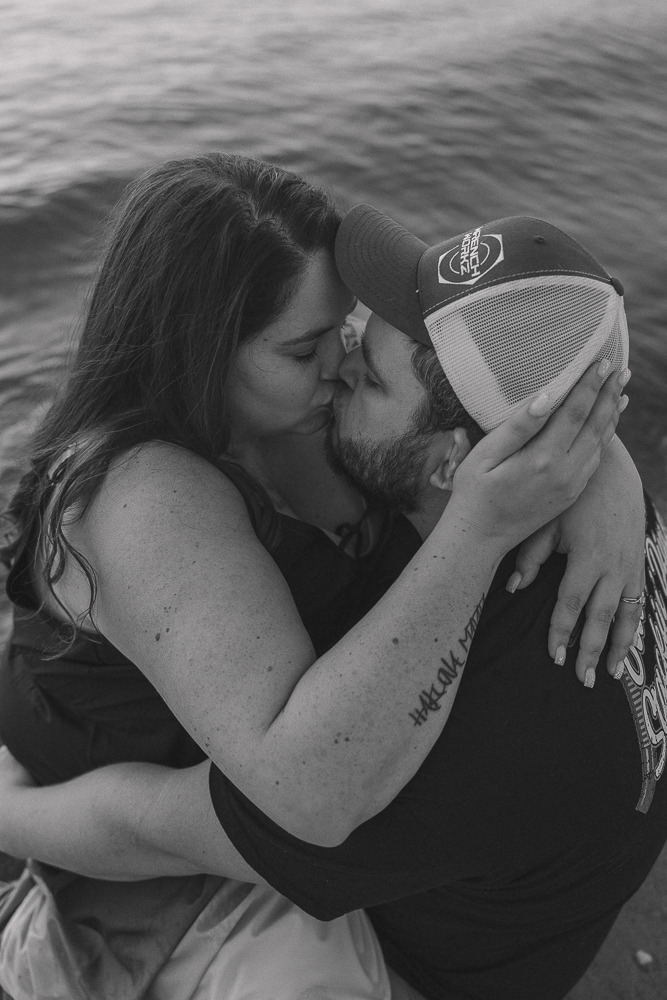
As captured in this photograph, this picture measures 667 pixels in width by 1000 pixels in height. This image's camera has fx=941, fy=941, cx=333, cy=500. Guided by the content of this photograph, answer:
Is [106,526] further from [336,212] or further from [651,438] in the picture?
[651,438]

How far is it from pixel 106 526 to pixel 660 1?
13349 millimetres

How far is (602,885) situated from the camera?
2045 millimetres

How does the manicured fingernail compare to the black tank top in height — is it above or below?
above

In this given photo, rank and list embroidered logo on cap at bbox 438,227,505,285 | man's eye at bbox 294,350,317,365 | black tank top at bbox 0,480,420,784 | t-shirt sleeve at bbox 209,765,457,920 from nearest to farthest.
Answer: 1. t-shirt sleeve at bbox 209,765,457,920
2. embroidered logo on cap at bbox 438,227,505,285
3. black tank top at bbox 0,480,420,784
4. man's eye at bbox 294,350,317,365

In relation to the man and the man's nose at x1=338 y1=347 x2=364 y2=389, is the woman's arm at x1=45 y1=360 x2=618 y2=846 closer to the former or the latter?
the man

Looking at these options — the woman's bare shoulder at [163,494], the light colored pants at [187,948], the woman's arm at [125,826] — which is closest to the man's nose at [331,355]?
the woman's bare shoulder at [163,494]

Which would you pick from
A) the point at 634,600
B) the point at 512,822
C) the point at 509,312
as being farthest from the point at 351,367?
the point at 512,822

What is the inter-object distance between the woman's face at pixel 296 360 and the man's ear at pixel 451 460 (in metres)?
0.39

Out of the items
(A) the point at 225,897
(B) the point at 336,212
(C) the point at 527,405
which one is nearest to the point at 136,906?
(A) the point at 225,897

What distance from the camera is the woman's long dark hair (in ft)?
6.95

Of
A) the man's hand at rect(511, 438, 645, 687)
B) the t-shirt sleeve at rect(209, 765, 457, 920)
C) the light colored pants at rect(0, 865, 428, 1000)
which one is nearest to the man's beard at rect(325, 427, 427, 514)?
the man's hand at rect(511, 438, 645, 687)

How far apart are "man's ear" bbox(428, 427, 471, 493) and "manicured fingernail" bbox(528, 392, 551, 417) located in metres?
0.28

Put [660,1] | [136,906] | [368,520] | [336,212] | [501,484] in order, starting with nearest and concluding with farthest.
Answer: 1. [501,484]
2. [136,906]
3. [336,212]
4. [368,520]
5. [660,1]

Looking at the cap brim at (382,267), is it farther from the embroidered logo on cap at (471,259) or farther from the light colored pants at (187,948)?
the light colored pants at (187,948)
